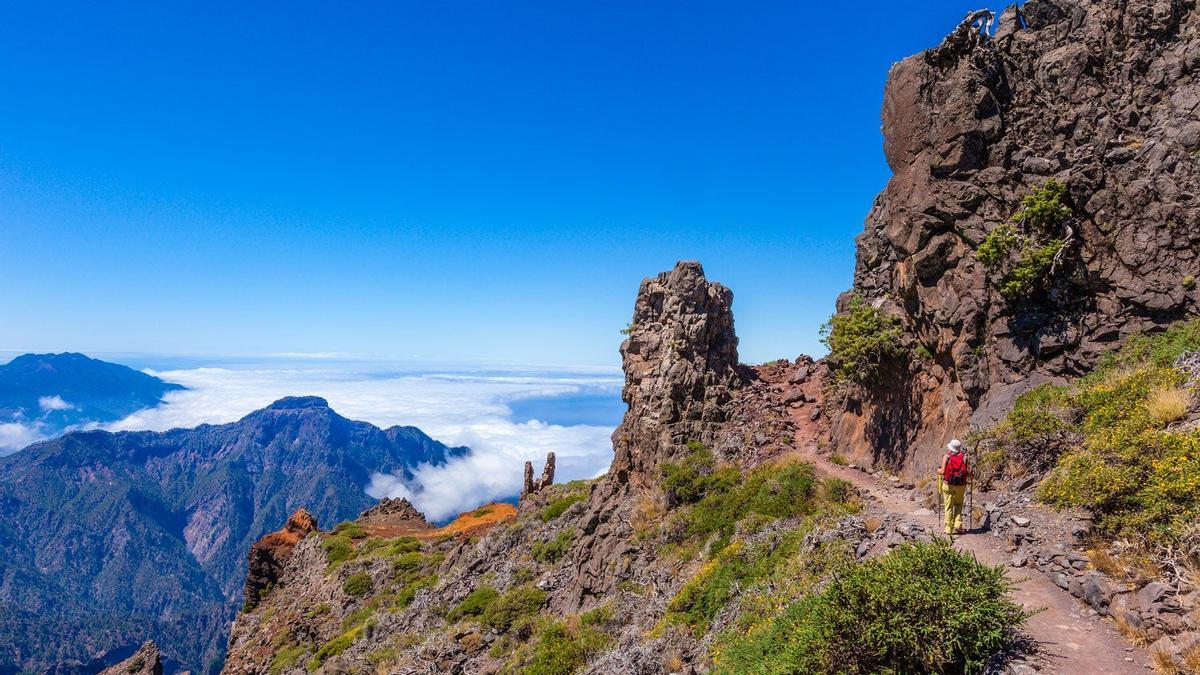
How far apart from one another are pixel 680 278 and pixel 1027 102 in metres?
12.4

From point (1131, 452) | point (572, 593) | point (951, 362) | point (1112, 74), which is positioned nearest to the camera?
point (1131, 452)

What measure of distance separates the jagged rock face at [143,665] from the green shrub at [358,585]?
2039 centimetres

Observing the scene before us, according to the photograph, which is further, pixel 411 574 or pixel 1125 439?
pixel 411 574

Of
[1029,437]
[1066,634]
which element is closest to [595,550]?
[1029,437]

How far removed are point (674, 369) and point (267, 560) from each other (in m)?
39.2

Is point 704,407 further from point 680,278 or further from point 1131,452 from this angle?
point 1131,452

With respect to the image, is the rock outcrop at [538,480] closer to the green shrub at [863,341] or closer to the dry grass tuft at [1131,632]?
the green shrub at [863,341]

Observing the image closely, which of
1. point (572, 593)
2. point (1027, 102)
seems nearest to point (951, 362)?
point (1027, 102)

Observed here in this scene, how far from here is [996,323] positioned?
15141 millimetres

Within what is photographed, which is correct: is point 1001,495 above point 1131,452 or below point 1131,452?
below

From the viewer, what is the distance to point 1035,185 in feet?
49.8

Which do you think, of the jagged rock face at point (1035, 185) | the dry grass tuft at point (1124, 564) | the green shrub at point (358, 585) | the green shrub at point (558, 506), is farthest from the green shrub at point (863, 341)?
the green shrub at point (358, 585)

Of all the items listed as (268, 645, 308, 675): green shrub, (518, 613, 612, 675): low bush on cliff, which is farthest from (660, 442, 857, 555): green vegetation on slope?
(268, 645, 308, 675): green shrub

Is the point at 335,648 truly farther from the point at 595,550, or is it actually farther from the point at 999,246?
the point at 999,246
